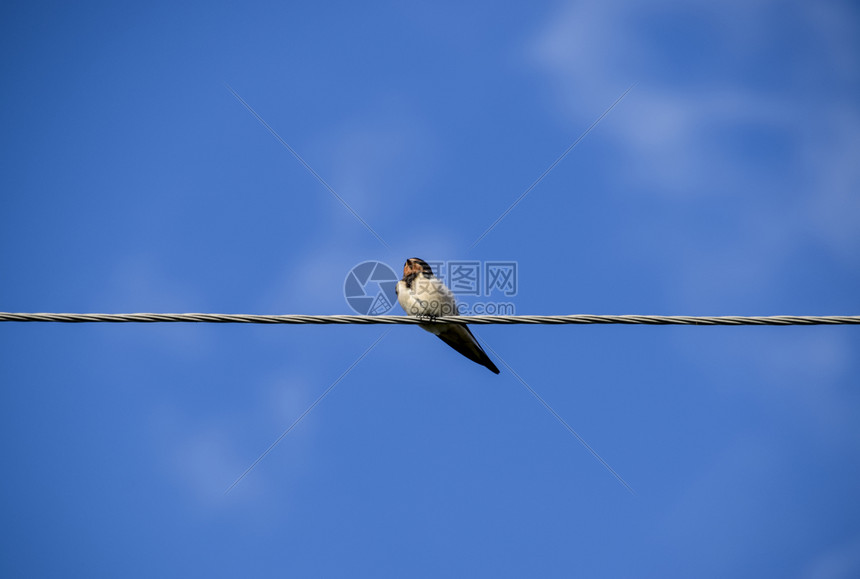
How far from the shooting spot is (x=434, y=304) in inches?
243

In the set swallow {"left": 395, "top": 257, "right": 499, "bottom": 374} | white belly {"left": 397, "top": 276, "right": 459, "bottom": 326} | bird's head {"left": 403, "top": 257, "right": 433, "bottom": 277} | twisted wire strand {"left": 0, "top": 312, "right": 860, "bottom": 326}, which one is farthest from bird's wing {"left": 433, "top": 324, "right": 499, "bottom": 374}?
twisted wire strand {"left": 0, "top": 312, "right": 860, "bottom": 326}

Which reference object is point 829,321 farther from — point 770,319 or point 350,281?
point 350,281

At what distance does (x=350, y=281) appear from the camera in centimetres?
782

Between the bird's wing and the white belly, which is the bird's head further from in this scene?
the bird's wing

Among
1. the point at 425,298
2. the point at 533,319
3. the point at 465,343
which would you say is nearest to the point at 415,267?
the point at 425,298

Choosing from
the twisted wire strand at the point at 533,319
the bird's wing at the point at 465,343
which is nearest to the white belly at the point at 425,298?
the bird's wing at the point at 465,343

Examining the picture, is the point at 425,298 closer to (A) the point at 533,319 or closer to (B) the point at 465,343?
(B) the point at 465,343

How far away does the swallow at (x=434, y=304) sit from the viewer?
6188 mm

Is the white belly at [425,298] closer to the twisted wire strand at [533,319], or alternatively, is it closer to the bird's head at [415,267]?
the bird's head at [415,267]

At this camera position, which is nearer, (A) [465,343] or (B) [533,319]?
(B) [533,319]

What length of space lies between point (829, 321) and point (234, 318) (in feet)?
11.0

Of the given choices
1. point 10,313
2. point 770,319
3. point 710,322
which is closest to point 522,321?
point 710,322

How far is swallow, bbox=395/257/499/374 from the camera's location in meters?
6.19

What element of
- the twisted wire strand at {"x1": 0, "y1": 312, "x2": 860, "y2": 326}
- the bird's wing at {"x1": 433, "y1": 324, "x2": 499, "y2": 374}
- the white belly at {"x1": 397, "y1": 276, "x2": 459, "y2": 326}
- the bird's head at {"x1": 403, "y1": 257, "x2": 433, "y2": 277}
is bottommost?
the twisted wire strand at {"x1": 0, "y1": 312, "x2": 860, "y2": 326}
